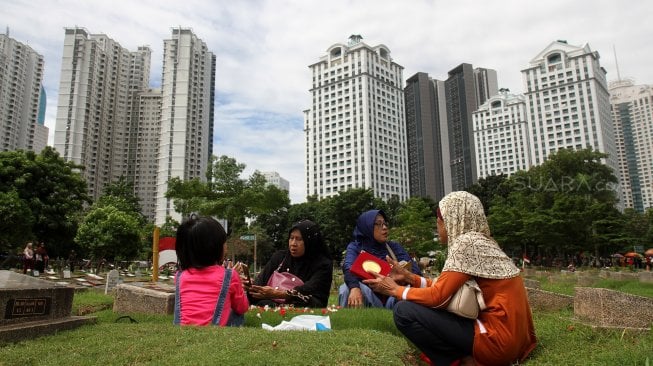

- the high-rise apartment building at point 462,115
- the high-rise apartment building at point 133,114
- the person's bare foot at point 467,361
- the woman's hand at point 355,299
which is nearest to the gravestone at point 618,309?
the person's bare foot at point 467,361

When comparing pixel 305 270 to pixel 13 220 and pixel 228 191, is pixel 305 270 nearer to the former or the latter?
pixel 13 220

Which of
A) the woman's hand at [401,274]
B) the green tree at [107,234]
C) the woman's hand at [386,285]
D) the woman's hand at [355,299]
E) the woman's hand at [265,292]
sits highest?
the green tree at [107,234]

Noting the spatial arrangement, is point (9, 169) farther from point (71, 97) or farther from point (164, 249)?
point (71, 97)

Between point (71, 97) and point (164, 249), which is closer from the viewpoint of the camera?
point (164, 249)

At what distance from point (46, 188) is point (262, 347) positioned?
84.1ft

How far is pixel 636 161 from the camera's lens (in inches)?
4107

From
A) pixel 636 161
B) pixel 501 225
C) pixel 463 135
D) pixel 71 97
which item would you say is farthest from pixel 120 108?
pixel 636 161

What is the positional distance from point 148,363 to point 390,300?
3.73 m

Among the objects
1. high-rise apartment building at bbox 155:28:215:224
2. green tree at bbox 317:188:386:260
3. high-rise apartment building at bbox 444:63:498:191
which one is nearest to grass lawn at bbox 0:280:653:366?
green tree at bbox 317:188:386:260

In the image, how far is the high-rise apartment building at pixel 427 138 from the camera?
116 metres

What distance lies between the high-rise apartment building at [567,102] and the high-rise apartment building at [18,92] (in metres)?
102

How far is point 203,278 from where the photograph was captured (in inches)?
159

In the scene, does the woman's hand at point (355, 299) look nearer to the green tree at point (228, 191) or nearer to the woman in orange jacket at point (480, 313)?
the woman in orange jacket at point (480, 313)

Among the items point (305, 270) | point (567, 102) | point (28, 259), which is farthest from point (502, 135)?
point (305, 270)
